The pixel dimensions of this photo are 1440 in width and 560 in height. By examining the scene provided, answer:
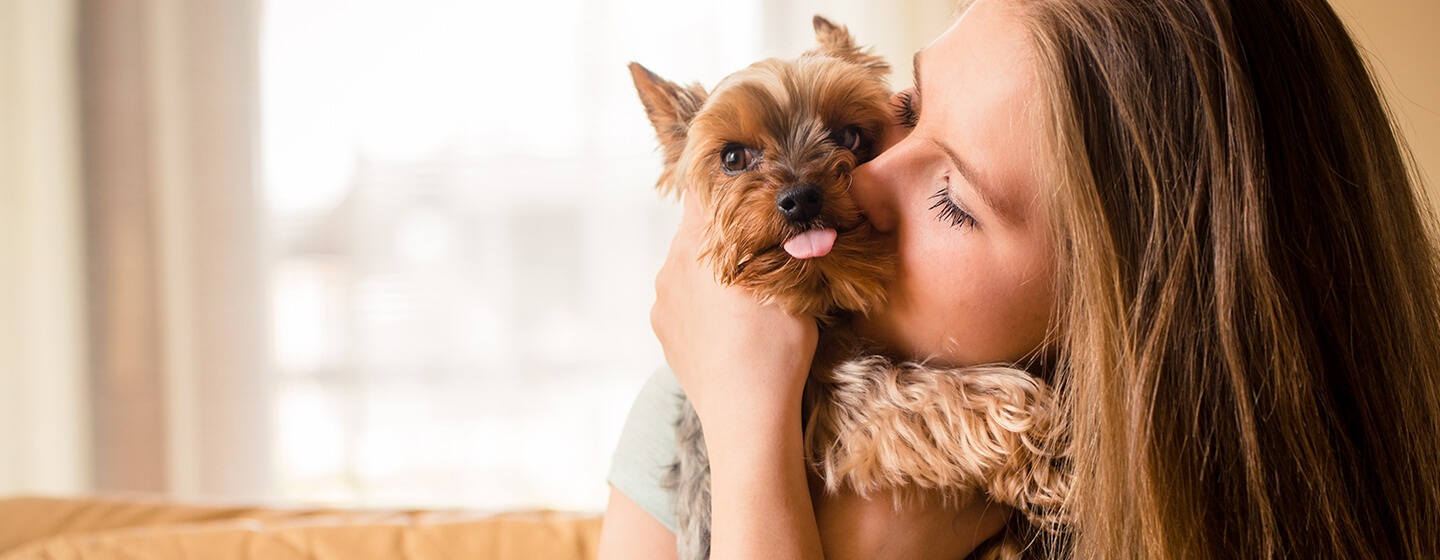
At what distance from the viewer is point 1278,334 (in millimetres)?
804

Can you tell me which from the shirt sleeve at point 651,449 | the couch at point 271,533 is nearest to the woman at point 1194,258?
the shirt sleeve at point 651,449

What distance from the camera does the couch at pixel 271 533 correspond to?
1.77 metres

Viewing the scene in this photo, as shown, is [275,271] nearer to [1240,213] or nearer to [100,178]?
[100,178]

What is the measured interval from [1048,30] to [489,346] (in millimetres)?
2757

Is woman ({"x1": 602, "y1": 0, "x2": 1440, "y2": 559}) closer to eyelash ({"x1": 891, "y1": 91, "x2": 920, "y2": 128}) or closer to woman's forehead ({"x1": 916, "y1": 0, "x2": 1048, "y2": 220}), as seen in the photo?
woman's forehead ({"x1": 916, "y1": 0, "x2": 1048, "y2": 220})

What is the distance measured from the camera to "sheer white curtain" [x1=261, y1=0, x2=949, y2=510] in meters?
3.13

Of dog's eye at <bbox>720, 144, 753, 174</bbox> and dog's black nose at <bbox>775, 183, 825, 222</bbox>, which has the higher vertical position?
dog's eye at <bbox>720, 144, 753, 174</bbox>

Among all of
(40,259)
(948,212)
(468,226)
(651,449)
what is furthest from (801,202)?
(40,259)

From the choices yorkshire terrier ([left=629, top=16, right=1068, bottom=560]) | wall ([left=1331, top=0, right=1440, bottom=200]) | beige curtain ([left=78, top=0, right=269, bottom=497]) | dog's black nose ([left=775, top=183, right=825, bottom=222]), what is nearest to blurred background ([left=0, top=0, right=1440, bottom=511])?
beige curtain ([left=78, top=0, right=269, bottom=497])

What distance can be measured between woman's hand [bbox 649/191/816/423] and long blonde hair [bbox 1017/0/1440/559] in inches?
13.2

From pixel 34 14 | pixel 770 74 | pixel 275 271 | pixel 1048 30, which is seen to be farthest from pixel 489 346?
pixel 1048 30

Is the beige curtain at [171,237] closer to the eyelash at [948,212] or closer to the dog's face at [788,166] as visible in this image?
the dog's face at [788,166]

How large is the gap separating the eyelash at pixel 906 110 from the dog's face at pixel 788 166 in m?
0.02

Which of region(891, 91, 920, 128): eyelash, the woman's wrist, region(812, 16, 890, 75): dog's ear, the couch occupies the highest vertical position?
region(812, 16, 890, 75): dog's ear
